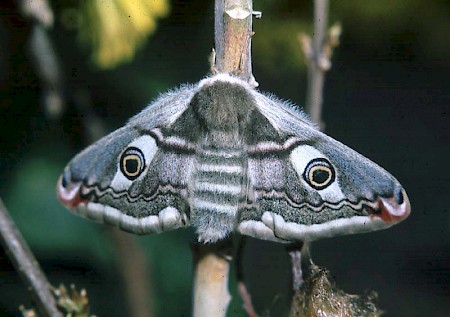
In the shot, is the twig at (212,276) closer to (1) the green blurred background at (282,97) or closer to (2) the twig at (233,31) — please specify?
(2) the twig at (233,31)

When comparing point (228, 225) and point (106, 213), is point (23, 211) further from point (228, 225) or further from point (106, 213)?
point (228, 225)

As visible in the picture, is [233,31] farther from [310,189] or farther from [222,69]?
[310,189]

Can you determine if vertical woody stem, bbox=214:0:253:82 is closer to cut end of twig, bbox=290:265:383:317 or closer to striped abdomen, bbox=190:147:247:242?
striped abdomen, bbox=190:147:247:242

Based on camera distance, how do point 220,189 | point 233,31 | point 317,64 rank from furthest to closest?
1. point 317,64
2. point 220,189
3. point 233,31

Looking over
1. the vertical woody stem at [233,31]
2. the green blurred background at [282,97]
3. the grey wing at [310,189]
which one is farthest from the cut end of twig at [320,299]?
the green blurred background at [282,97]

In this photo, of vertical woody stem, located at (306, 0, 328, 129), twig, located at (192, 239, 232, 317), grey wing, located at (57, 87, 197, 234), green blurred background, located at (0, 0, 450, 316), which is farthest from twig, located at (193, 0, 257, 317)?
green blurred background, located at (0, 0, 450, 316)

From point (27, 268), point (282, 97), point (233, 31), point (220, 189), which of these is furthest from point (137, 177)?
point (282, 97)
